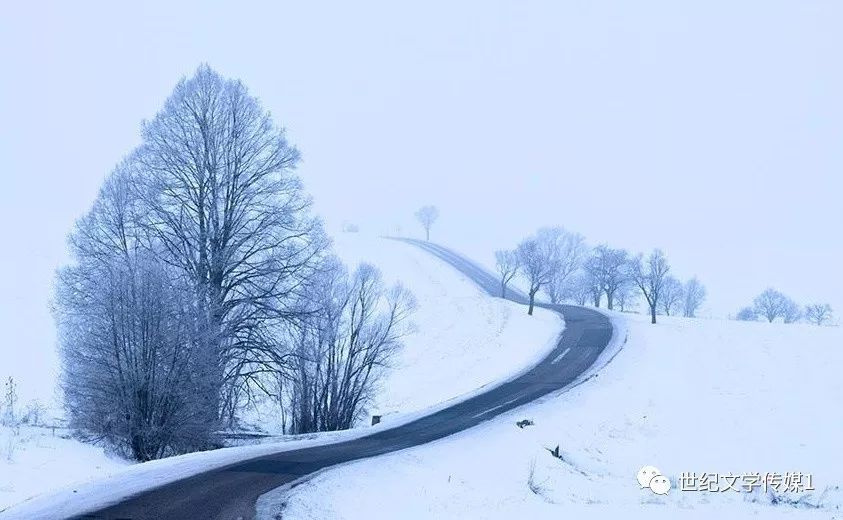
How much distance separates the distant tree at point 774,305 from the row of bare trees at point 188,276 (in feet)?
296

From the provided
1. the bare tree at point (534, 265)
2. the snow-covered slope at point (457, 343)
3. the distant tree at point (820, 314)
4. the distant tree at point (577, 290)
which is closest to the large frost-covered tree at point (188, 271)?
the snow-covered slope at point (457, 343)

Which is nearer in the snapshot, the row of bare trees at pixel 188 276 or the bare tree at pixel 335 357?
the row of bare trees at pixel 188 276

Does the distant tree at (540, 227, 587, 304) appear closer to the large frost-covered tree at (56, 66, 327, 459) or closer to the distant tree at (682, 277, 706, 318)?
the distant tree at (682, 277, 706, 318)

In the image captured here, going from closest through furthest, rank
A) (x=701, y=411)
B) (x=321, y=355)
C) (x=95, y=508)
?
1. (x=95, y=508)
2. (x=701, y=411)
3. (x=321, y=355)

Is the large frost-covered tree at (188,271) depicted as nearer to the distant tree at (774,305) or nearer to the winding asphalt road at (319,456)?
the winding asphalt road at (319,456)

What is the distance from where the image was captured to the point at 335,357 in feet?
98.1

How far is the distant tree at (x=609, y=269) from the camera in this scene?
3036 inches

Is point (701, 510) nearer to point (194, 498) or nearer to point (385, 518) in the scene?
point (385, 518)

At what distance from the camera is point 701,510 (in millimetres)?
13367

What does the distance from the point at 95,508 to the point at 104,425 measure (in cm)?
579

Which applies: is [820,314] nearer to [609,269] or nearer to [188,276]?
[609,269]

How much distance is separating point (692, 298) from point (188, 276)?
97.6m

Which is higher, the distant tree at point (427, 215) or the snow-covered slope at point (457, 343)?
the distant tree at point (427, 215)

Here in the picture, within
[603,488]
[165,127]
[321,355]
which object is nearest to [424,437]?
[603,488]
